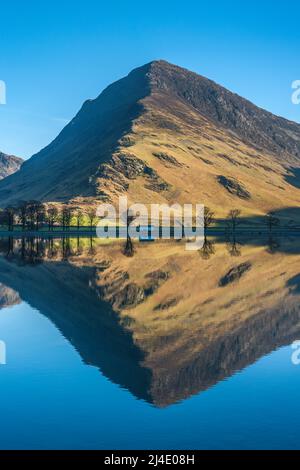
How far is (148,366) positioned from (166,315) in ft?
52.5

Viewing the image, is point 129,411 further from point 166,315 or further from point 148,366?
point 166,315

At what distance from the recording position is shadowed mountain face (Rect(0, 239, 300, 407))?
96.8 feet

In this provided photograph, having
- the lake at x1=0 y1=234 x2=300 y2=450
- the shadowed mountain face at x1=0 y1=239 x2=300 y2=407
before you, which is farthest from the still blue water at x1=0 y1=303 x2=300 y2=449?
the shadowed mountain face at x1=0 y1=239 x2=300 y2=407

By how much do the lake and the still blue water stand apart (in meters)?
0.06

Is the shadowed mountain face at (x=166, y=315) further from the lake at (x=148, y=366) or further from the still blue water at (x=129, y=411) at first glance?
the still blue water at (x=129, y=411)

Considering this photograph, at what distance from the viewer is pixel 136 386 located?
2673 cm

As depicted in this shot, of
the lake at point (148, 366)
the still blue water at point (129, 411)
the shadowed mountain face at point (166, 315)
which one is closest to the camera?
the still blue water at point (129, 411)

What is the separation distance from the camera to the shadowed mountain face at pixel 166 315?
96.8ft

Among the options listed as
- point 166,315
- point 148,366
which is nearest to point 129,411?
point 148,366

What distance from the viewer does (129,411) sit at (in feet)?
75.9

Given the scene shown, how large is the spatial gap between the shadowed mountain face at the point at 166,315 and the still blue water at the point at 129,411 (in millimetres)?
1321

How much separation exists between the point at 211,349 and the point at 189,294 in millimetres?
23332

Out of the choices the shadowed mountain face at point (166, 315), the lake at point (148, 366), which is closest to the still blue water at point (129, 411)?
the lake at point (148, 366)
